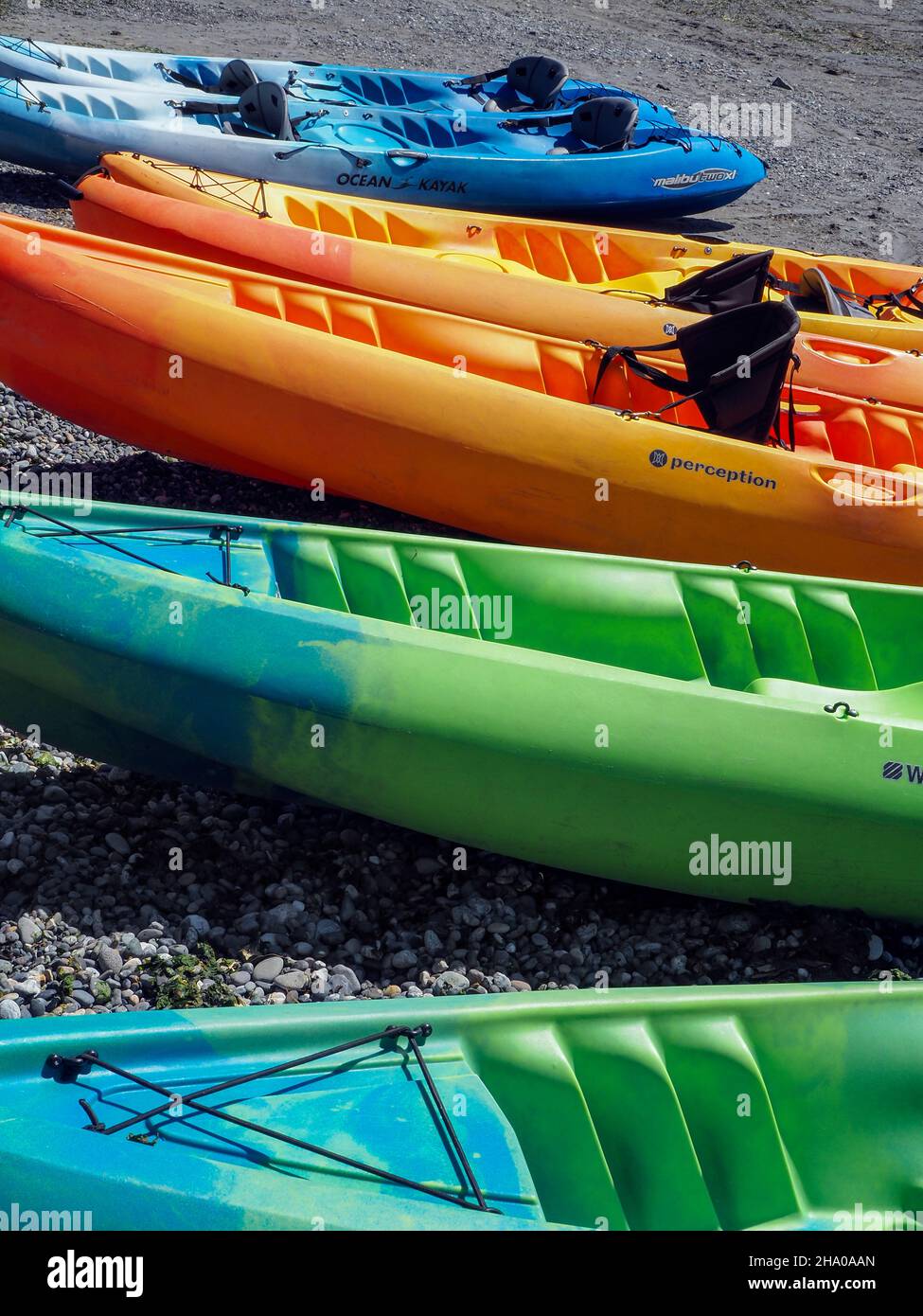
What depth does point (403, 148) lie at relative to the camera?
26.5 ft

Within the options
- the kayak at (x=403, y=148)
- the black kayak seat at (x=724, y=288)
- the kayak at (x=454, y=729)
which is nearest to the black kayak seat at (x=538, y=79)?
the kayak at (x=403, y=148)

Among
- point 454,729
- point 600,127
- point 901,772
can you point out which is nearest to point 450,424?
point 454,729

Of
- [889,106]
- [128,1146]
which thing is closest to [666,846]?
[128,1146]

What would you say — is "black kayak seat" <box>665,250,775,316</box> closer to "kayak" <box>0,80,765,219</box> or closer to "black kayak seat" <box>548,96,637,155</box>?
"kayak" <box>0,80,765,219</box>

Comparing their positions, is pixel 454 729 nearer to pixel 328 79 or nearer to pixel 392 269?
pixel 392 269

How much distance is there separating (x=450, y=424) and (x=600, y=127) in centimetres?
497

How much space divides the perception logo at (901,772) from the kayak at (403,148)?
5901mm

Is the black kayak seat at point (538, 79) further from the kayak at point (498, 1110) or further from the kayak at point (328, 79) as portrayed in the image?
the kayak at point (498, 1110)

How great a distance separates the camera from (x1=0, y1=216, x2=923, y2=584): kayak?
4918 mm

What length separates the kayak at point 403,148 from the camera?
753 centimetres

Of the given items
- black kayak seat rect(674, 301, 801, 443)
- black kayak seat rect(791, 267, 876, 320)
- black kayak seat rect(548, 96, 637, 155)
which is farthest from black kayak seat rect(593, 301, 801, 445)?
black kayak seat rect(548, 96, 637, 155)

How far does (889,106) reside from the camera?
12.9 metres
